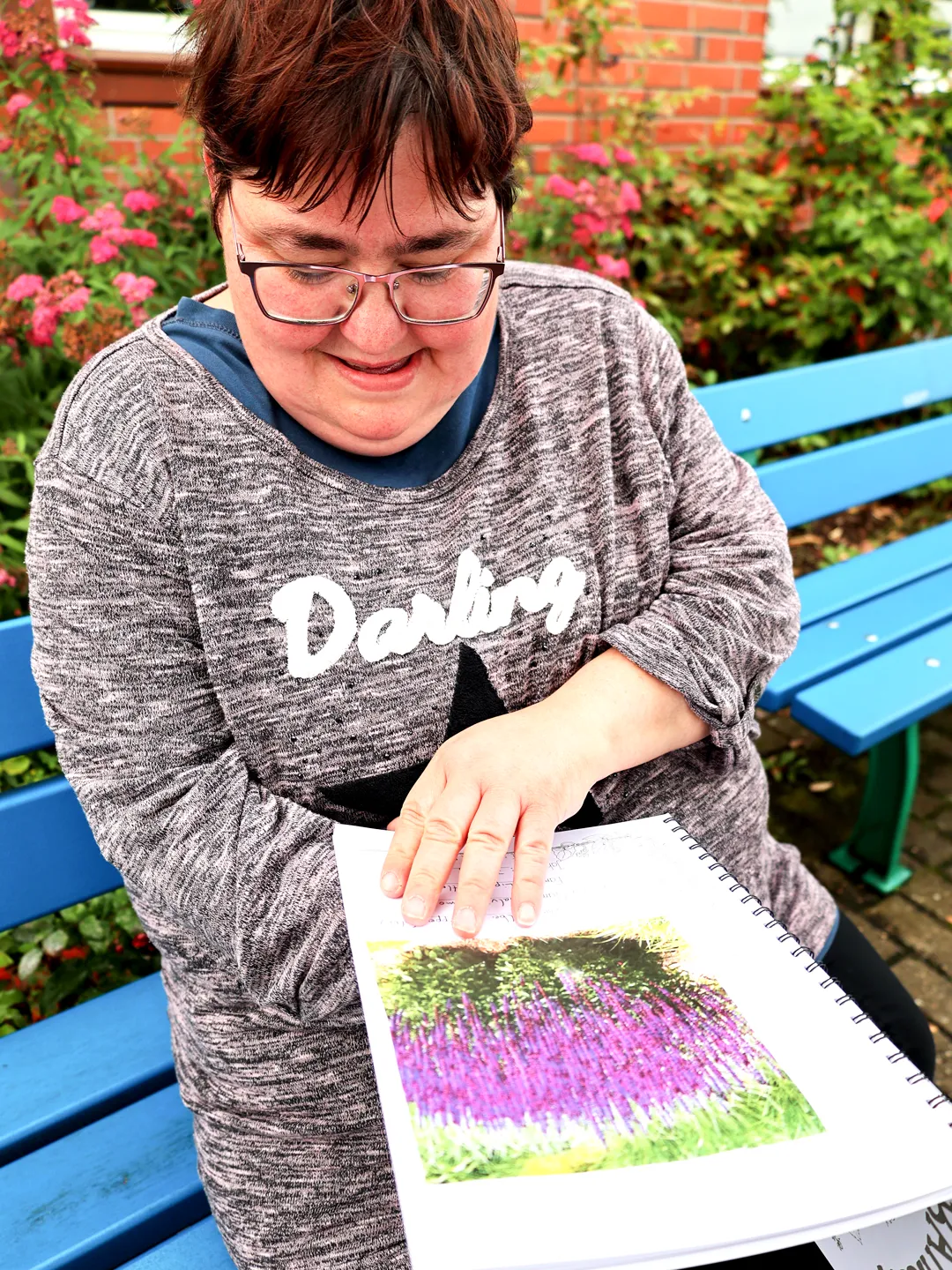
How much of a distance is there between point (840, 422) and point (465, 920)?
2.22 meters

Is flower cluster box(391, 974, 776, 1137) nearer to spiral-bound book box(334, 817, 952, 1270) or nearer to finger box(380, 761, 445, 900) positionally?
spiral-bound book box(334, 817, 952, 1270)

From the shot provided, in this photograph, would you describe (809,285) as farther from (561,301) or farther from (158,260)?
(561,301)

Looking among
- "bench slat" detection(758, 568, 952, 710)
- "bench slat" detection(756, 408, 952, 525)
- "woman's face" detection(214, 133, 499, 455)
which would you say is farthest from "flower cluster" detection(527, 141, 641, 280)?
"woman's face" detection(214, 133, 499, 455)

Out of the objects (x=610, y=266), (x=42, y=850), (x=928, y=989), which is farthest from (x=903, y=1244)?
(x=610, y=266)

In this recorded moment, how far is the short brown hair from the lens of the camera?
3.00ft

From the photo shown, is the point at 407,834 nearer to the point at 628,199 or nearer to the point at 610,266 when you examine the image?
the point at 610,266

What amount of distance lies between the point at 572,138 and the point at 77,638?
344 cm

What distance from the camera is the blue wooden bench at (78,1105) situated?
4.30 ft

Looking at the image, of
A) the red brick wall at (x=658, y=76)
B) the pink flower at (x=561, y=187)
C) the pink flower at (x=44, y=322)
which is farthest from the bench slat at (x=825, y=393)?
the red brick wall at (x=658, y=76)

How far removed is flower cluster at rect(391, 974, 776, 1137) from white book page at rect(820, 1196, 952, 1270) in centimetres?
16

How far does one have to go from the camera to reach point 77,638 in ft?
3.51

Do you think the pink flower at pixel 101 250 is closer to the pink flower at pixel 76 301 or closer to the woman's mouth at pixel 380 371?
the pink flower at pixel 76 301

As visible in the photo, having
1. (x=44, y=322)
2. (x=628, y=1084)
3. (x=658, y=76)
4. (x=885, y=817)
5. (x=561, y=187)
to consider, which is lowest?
(x=885, y=817)

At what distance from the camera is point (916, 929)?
2.64 m
